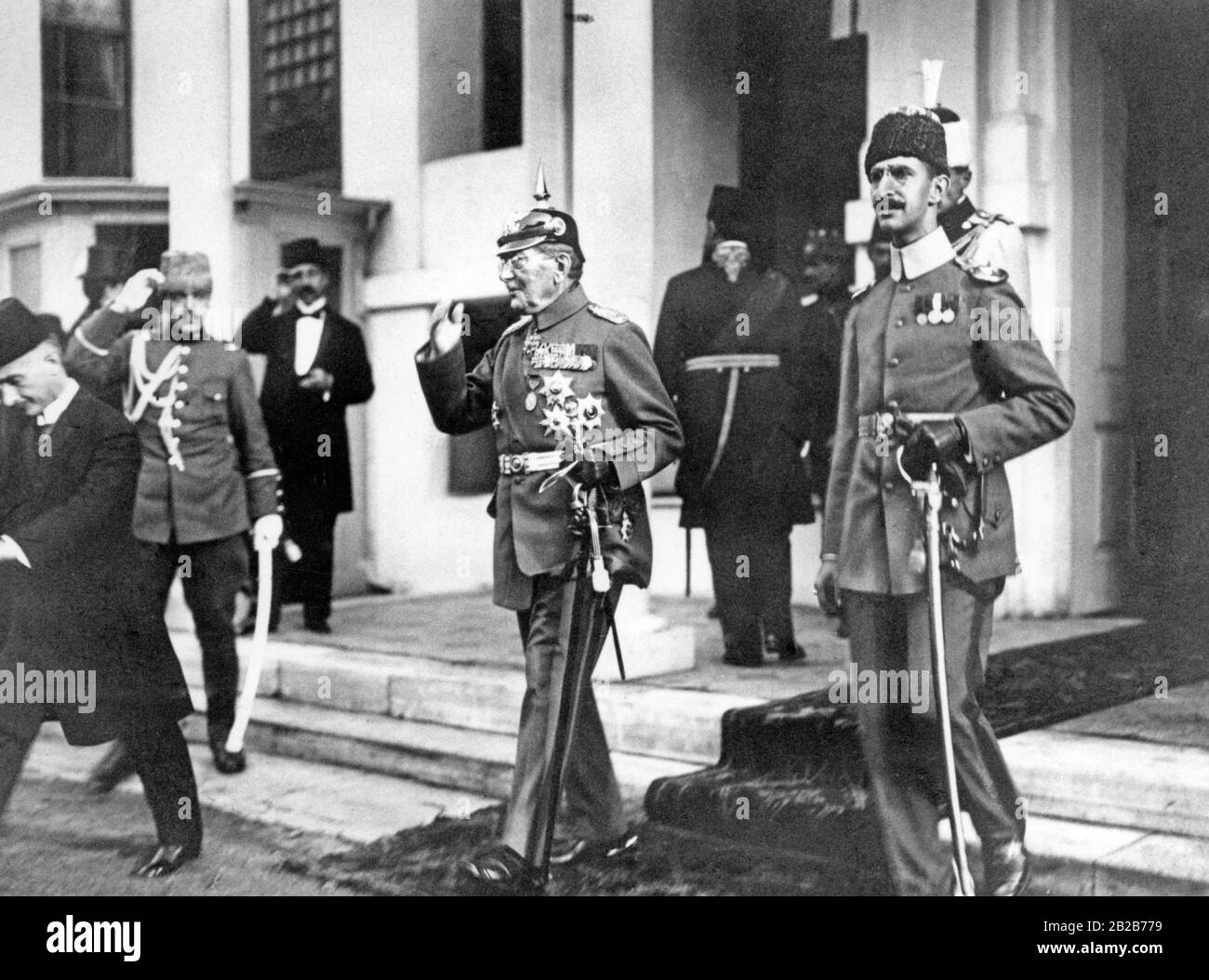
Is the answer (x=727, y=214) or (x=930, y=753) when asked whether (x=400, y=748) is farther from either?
(x=930, y=753)

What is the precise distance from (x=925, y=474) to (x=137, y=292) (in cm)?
308

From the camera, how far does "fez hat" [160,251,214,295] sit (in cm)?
555

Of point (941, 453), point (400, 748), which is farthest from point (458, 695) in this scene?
point (941, 453)

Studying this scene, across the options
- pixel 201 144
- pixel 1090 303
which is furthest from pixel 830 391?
pixel 201 144

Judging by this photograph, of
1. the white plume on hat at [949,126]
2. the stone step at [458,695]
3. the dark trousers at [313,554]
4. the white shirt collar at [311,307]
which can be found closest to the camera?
the white plume on hat at [949,126]

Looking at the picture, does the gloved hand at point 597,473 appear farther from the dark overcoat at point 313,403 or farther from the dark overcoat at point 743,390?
the dark overcoat at point 313,403

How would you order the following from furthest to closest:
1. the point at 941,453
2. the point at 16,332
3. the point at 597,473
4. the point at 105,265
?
1. the point at 105,265
2. the point at 16,332
3. the point at 597,473
4. the point at 941,453

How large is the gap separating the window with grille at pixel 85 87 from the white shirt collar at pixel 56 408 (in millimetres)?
1737

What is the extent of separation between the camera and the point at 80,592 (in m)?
4.56

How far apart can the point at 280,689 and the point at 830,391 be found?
2434mm

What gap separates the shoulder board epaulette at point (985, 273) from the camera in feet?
12.2

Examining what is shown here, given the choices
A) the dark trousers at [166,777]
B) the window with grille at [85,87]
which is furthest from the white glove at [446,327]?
the window with grille at [85,87]

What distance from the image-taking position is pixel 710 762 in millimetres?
→ 5039
